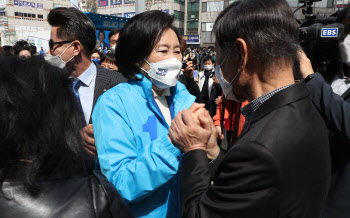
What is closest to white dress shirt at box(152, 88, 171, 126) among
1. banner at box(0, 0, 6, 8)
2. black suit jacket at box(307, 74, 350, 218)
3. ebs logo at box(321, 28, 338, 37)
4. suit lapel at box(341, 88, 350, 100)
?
black suit jacket at box(307, 74, 350, 218)

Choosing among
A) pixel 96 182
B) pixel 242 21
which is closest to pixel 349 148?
pixel 242 21

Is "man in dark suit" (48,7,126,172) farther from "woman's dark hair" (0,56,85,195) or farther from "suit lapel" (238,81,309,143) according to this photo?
"suit lapel" (238,81,309,143)

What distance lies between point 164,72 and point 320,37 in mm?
1202

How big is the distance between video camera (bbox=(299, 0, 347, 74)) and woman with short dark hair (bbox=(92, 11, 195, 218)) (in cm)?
102

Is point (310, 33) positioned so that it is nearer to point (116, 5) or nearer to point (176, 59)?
point (176, 59)

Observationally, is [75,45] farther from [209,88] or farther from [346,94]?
[209,88]

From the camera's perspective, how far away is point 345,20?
7.29 ft

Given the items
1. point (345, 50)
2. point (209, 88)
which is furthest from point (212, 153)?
point (209, 88)

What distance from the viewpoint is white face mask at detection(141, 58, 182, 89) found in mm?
1931

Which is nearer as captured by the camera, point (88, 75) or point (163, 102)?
point (163, 102)

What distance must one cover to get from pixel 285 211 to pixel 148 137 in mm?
878

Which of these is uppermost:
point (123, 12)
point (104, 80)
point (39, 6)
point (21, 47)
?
point (39, 6)

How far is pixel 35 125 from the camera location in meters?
0.92

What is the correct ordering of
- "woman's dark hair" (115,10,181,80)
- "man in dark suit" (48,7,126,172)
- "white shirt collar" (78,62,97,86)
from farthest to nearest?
1. "man in dark suit" (48,7,126,172)
2. "white shirt collar" (78,62,97,86)
3. "woman's dark hair" (115,10,181,80)
